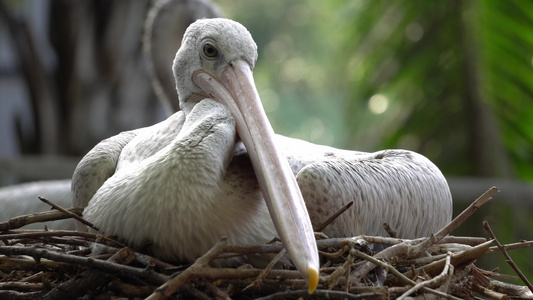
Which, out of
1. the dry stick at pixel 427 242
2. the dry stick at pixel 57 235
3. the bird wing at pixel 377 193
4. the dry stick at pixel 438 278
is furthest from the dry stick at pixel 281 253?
the dry stick at pixel 57 235

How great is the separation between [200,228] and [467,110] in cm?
579

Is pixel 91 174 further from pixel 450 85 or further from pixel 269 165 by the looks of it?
pixel 450 85

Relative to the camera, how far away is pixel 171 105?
5320mm

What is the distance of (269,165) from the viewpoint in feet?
9.61

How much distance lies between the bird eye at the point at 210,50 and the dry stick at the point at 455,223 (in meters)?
1.16

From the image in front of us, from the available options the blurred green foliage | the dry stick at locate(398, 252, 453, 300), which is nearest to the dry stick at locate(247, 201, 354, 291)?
the dry stick at locate(398, 252, 453, 300)

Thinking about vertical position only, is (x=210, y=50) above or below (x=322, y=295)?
above

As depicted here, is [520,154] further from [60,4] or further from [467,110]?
[60,4]

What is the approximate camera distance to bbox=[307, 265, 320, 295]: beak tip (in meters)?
2.48

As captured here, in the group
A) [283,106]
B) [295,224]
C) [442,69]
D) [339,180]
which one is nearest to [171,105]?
[339,180]

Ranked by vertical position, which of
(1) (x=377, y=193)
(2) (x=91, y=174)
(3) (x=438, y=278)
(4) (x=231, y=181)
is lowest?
(3) (x=438, y=278)

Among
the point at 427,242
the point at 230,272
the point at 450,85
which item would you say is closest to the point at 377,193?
the point at 427,242

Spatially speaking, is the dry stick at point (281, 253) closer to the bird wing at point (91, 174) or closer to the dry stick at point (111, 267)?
the dry stick at point (111, 267)

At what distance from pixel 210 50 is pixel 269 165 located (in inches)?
27.9
